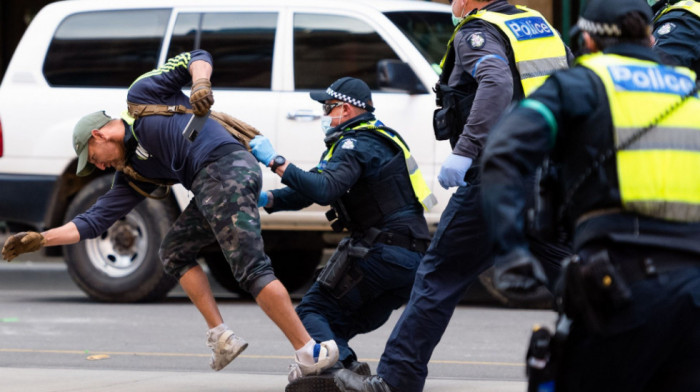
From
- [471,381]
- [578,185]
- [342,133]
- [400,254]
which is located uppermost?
[578,185]

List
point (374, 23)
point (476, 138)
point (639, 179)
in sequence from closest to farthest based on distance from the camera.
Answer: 1. point (639, 179)
2. point (476, 138)
3. point (374, 23)

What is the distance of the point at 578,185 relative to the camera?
3.12 m

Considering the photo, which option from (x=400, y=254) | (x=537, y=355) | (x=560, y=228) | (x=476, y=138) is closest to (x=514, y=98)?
(x=476, y=138)

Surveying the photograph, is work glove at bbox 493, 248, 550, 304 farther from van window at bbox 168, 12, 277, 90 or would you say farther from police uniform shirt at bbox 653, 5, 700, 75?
van window at bbox 168, 12, 277, 90

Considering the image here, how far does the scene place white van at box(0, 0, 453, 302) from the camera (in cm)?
854

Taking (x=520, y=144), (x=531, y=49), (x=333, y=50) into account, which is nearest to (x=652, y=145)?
(x=520, y=144)

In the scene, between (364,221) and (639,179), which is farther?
(364,221)

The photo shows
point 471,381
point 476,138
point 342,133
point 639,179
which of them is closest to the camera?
point 639,179

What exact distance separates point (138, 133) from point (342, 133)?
2.92ft

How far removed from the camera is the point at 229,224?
17.6 ft

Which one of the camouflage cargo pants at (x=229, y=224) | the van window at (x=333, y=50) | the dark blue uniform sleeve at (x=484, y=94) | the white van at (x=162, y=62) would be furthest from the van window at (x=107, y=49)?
the dark blue uniform sleeve at (x=484, y=94)

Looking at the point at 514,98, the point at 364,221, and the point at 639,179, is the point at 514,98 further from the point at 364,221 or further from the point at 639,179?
the point at 639,179

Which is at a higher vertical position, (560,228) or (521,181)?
(521,181)

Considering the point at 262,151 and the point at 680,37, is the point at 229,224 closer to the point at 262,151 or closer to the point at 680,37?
the point at 262,151
